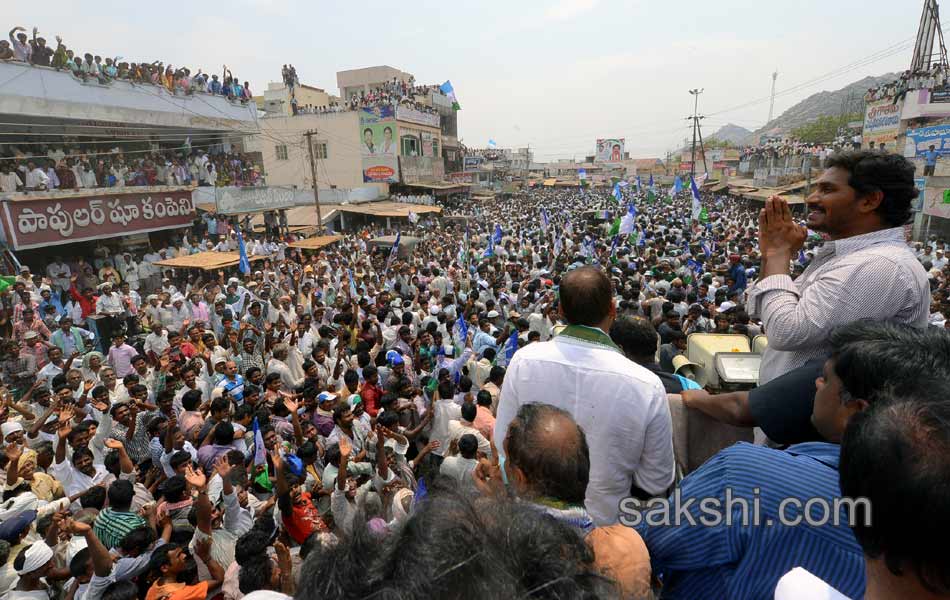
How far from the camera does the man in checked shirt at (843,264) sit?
1495 millimetres

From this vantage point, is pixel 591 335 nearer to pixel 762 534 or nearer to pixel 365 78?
pixel 762 534

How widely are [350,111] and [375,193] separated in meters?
5.61

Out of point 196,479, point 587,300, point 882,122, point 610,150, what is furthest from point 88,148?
point 610,150

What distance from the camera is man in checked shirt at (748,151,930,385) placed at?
150 centimetres

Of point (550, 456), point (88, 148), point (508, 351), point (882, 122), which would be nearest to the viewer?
point (550, 456)

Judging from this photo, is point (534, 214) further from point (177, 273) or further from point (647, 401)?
point (647, 401)

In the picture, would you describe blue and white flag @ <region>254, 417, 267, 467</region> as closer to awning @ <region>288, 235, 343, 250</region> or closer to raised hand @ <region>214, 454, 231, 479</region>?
raised hand @ <region>214, 454, 231, 479</region>

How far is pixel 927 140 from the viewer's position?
18562 mm

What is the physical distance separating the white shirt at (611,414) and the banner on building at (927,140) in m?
23.3

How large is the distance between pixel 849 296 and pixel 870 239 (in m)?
0.25

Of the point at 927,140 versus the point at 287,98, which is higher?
the point at 287,98

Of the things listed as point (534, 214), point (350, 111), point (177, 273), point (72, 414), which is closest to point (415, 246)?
point (177, 273)

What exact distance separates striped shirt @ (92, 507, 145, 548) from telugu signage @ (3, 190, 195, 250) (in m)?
12.3

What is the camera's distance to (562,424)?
52.7 inches
